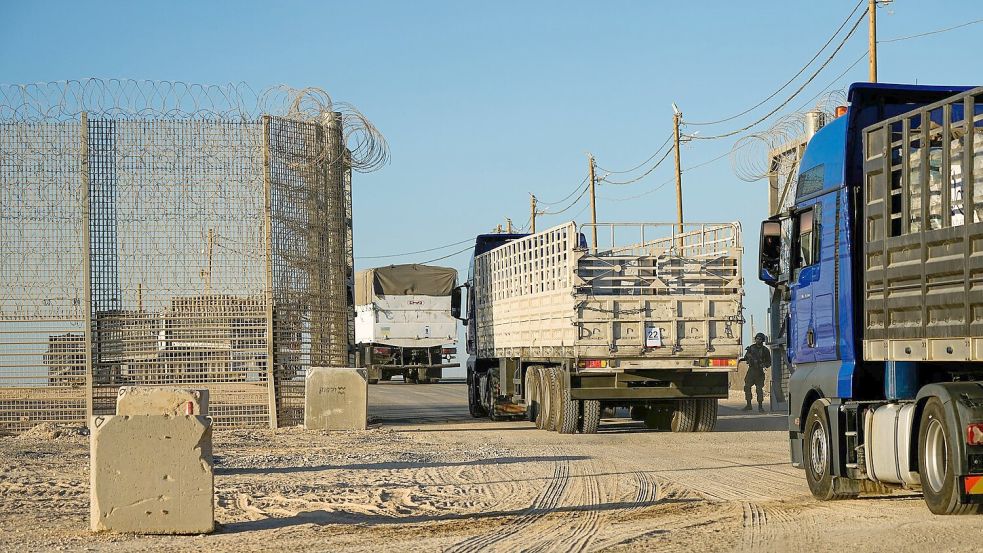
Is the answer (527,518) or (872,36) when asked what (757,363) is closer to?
(872,36)

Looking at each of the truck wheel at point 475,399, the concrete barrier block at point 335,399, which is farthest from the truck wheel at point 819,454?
the truck wheel at point 475,399

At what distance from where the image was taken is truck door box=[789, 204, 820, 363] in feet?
43.6

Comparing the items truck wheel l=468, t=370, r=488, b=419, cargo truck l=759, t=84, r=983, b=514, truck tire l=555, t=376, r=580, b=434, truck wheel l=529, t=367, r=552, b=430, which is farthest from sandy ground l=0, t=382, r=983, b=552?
truck wheel l=468, t=370, r=488, b=419

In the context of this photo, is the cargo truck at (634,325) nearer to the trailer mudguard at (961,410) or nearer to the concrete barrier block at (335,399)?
the concrete barrier block at (335,399)

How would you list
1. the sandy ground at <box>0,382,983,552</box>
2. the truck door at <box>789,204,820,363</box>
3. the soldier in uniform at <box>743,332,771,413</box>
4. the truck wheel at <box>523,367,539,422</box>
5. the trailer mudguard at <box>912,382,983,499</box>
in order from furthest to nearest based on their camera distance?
the soldier in uniform at <box>743,332,771,413</box>
the truck wheel at <box>523,367,539,422</box>
the truck door at <box>789,204,820,363</box>
the sandy ground at <box>0,382,983,552</box>
the trailer mudguard at <box>912,382,983,499</box>

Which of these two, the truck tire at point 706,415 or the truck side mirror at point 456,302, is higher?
the truck side mirror at point 456,302

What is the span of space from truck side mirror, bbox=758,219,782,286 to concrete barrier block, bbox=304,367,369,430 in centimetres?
1016

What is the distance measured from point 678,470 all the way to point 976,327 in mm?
6941

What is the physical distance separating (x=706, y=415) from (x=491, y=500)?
10.4 m

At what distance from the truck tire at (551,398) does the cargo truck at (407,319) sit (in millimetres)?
24552

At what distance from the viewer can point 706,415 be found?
2303cm

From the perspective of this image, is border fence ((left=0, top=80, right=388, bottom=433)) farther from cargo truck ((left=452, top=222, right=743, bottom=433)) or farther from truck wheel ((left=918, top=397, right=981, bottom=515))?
truck wheel ((left=918, top=397, right=981, bottom=515))

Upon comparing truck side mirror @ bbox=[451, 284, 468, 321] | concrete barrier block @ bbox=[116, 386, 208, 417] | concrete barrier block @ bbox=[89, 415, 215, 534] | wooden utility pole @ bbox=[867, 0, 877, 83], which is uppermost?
wooden utility pole @ bbox=[867, 0, 877, 83]

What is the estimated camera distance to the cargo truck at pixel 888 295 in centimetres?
989
